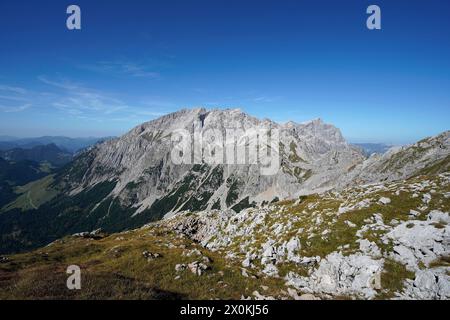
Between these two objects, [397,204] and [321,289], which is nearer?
[321,289]

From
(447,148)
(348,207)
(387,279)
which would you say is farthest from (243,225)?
(447,148)

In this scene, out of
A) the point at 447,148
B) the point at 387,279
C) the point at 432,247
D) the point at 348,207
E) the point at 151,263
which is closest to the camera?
the point at 387,279

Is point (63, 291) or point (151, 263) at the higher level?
point (63, 291)
